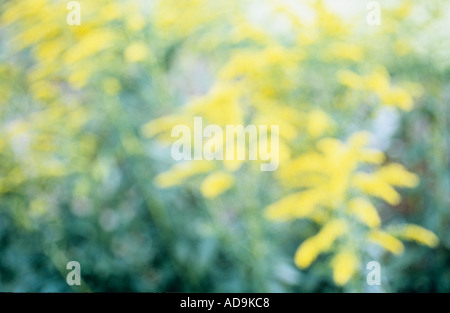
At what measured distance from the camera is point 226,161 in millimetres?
769

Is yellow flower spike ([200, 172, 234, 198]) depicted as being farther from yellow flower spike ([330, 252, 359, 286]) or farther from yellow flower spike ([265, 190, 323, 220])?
yellow flower spike ([330, 252, 359, 286])

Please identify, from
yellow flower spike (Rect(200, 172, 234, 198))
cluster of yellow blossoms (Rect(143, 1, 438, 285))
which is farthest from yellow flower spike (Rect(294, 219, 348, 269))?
yellow flower spike (Rect(200, 172, 234, 198))

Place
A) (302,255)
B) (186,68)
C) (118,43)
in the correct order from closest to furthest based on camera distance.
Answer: (302,255) → (118,43) → (186,68)

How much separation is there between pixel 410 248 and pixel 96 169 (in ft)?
2.25

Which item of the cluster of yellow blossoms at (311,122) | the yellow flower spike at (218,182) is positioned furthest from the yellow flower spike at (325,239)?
the yellow flower spike at (218,182)

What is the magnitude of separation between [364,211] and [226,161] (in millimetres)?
238

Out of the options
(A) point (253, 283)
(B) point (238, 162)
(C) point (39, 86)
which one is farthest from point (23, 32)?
(A) point (253, 283)

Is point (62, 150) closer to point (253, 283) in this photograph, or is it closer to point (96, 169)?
point (96, 169)

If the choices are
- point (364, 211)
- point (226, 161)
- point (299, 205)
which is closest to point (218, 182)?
point (226, 161)

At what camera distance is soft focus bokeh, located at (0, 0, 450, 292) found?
0.77 metres

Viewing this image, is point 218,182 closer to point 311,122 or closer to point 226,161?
point 226,161

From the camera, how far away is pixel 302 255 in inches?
28.9

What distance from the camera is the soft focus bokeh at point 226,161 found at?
30.3 inches

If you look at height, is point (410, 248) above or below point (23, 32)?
below
